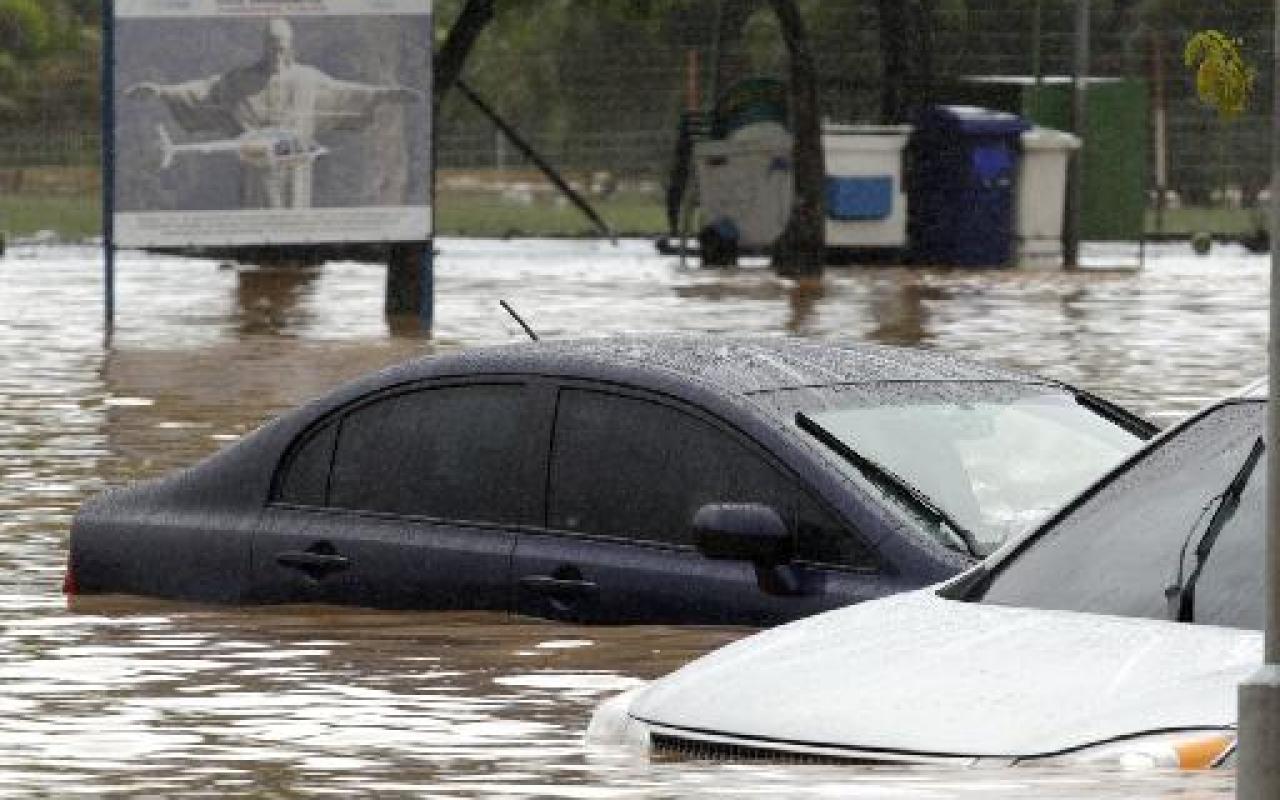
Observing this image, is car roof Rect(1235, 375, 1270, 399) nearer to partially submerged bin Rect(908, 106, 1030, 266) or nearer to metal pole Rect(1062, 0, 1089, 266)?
partially submerged bin Rect(908, 106, 1030, 266)

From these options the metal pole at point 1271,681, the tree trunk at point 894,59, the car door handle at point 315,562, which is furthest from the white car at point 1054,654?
the tree trunk at point 894,59

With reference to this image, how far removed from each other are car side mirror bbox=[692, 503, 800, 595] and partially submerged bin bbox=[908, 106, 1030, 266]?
3142 centimetres

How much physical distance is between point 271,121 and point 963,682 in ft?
74.5

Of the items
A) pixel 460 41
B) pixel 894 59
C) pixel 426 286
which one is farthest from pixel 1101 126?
pixel 426 286

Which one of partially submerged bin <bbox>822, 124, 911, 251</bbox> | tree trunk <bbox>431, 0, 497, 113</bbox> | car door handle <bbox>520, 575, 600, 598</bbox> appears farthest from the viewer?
partially submerged bin <bbox>822, 124, 911, 251</bbox>

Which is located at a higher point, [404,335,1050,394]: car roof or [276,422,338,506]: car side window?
[404,335,1050,394]: car roof

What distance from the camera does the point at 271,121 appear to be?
29.6 metres

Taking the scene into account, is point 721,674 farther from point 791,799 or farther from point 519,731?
point 519,731

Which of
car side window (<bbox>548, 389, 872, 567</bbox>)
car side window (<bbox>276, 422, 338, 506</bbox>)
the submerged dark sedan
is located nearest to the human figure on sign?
the submerged dark sedan

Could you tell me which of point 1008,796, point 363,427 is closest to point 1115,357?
point 363,427

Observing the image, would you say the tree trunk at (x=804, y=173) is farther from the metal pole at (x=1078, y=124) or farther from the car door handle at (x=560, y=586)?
the car door handle at (x=560, y=586)

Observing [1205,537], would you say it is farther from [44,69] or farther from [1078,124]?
[44,69]

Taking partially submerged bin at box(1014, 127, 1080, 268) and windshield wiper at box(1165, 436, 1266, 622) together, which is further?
partially submerged bin at box(1014, 127, 1080, 268)

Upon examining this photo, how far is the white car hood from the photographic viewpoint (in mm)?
7062
